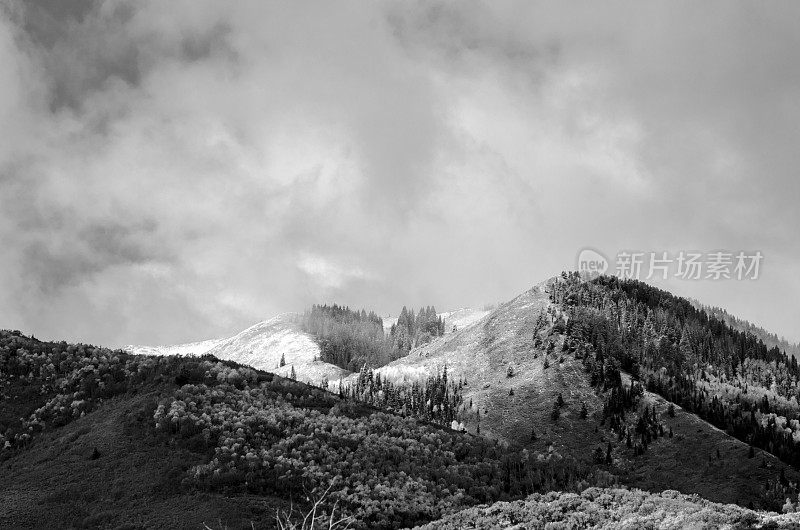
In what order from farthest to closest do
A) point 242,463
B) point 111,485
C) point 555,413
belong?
point 555,413 → point 242,463 → point 111,485

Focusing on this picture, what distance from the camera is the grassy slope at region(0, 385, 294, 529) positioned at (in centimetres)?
5462

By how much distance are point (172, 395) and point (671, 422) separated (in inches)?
5566

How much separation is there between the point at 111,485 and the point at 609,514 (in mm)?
45767

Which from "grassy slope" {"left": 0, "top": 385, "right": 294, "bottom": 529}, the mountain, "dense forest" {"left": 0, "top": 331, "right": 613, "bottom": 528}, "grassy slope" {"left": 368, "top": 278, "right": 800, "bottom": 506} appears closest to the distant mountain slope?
the mountain

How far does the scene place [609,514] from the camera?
52.8 metres

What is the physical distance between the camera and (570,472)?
7775 cm

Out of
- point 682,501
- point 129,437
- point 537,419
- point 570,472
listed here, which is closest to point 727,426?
point 537,419

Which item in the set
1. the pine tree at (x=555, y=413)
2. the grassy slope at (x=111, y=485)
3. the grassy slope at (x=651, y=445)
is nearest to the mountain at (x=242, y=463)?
the grassy slope at (x=111, y=485)

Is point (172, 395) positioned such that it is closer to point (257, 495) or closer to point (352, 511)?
point (257, 495)

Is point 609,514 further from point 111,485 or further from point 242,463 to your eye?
point 111,485

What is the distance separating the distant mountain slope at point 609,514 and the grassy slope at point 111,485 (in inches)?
782

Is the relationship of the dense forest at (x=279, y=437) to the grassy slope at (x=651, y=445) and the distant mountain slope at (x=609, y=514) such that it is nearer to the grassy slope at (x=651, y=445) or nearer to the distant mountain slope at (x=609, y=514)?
the distant mountain slope at (x=609, y=514)

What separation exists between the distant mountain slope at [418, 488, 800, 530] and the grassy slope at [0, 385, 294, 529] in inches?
782

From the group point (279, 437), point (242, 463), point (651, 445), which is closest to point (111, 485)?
point (242, 463)
